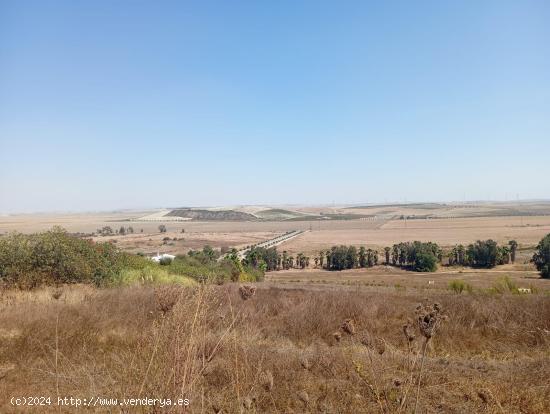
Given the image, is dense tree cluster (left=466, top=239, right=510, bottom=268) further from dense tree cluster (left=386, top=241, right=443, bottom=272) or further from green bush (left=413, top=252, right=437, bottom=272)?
green bush (left=413, top=252, right=437, bottom=272)

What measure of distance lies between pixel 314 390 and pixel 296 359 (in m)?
1.13

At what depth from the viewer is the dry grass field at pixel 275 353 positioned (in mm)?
3129

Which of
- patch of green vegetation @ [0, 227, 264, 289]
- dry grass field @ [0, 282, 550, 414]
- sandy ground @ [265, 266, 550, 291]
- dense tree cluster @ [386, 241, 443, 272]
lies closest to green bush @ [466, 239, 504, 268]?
sandy ground @ [265, 266, 550, 291]

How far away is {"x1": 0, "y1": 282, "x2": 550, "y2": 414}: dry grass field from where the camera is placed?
3.13m

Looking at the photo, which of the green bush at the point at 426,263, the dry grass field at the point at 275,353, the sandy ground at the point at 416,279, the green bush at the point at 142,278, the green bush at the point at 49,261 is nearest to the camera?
the dry grass field at the point at 275,353

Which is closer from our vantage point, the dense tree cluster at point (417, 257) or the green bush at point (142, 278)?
the green bush at point (142, 278)

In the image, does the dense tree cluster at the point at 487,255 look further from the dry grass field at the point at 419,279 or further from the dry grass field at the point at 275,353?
the dry grass field at the point at 275,353

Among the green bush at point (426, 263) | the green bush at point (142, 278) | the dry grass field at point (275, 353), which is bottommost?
the green bush at point (426, 263)

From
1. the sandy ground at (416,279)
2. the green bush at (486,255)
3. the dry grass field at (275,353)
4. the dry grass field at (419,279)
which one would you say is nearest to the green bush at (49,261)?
the dry grass field at (275,353)

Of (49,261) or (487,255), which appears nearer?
(49,261)

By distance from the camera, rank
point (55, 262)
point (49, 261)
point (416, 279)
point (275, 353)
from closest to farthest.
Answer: point (275, 353) < point (49, 261) < point (55, 262) < point (416, 279)

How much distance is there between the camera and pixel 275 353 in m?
6.64

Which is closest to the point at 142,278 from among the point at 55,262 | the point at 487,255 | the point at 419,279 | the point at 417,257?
the point at 55,262

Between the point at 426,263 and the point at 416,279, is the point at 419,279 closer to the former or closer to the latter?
the point at 416,279
